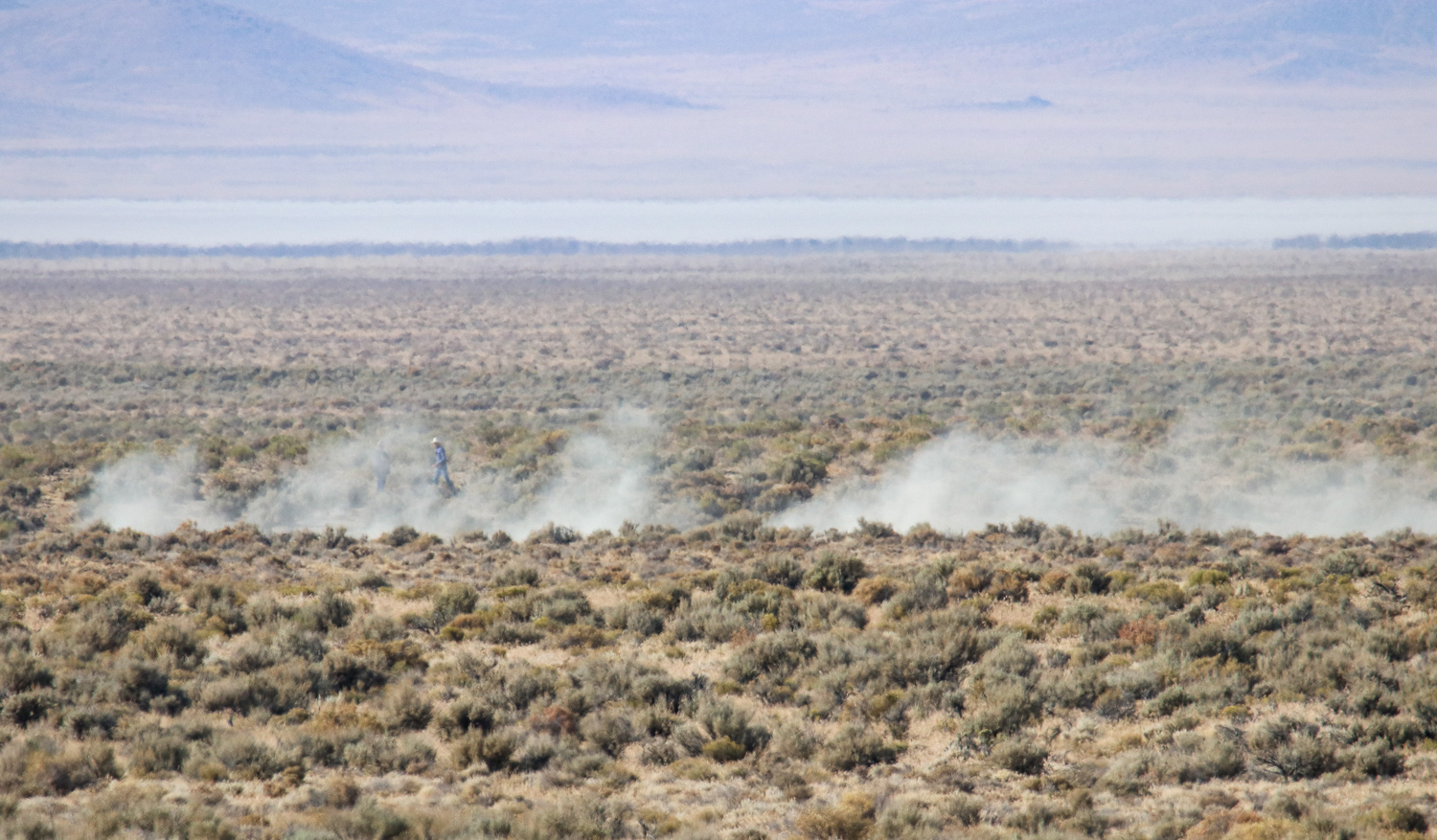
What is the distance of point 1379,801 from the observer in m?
8.63

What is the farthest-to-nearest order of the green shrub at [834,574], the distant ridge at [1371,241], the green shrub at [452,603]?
the distant ridge at [1371,241], the green shrub at [834,574], the green shrub at [452,603]

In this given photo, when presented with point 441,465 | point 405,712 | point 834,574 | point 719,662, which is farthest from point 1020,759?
point 441,465

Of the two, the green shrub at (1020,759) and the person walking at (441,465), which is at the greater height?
the person walking at (441,465)

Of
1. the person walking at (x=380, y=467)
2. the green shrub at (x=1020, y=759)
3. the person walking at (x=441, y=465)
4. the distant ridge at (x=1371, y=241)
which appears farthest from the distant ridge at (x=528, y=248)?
the green shrub at (x=1020, y=759)

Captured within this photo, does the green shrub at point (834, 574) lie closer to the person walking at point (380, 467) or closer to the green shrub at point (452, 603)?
the green shrub at point (452, 603)

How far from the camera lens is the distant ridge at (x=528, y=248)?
12456cm

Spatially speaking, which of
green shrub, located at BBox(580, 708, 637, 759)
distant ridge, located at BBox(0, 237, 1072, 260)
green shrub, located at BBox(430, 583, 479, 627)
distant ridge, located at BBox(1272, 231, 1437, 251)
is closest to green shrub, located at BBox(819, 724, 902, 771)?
green shrub, located at BBox(580, 708, 637, 759)

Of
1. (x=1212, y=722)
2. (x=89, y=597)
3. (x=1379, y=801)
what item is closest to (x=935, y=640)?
(x=1212, y=722)

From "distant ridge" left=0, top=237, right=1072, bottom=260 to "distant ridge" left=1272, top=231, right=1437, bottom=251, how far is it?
75.6 feet

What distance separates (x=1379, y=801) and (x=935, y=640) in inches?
185

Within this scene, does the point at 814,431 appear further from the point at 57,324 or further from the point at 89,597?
the point at 57,324

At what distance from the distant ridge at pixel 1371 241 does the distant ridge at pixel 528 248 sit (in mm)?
23058

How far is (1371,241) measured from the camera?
12369 centimetres

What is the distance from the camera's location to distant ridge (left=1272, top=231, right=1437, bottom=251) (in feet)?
398
